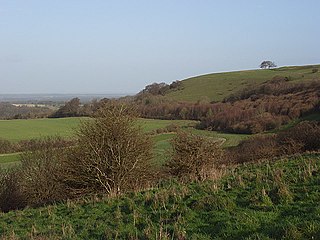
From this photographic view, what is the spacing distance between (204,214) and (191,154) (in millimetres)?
12797

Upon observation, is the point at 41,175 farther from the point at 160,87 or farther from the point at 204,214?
the point at 160,87

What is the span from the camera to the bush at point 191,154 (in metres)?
21.2

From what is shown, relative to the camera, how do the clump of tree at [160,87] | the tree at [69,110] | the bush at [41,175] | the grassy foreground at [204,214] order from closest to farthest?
the grassy foreground at [204,214], the bush at [41,175], the tree at [69,110], the clump of tree at [160,87]

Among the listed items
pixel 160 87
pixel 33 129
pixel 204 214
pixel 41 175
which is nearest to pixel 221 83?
pixel 160 87

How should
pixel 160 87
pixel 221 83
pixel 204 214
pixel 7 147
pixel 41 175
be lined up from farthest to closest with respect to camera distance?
pixel 160 87 → pixel 221 83 → pixel 7 147 → pixel 41 175 → pixel 204 214

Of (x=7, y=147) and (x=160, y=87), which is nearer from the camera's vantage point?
(x=7, y=147)

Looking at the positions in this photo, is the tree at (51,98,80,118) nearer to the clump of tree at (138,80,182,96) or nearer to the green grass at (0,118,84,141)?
the green grass at (0,118,84,141)

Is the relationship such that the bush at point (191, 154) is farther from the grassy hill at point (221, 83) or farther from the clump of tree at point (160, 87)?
the clump of tree at point (160, 87)

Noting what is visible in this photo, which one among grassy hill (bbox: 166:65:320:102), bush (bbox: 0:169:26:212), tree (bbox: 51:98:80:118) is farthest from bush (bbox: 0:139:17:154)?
grassy hill (bbox: 166:65:320:102)

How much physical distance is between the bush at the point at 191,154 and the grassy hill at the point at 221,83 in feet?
273

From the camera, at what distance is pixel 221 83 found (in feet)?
412

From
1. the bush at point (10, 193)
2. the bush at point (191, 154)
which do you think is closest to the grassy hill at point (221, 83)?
the bush at point (191, 154)

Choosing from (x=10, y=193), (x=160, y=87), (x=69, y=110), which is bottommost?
(x=10, y=193)

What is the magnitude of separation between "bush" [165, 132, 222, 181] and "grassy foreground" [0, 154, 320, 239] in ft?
28.1
